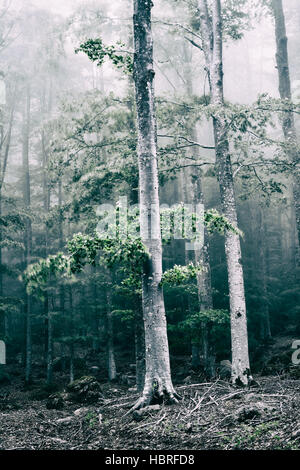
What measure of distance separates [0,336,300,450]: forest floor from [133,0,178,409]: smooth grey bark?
43 centimetres

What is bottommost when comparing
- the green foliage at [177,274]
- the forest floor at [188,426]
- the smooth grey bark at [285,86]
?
the forest floor at [188,426]

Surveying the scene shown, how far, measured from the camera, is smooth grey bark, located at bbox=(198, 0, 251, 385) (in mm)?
8164

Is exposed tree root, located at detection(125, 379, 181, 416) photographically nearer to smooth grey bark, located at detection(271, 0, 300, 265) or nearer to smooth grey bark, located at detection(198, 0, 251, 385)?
smooth grey bark, located at detection(198, 0, 251, 385)

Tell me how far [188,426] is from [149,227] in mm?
3002

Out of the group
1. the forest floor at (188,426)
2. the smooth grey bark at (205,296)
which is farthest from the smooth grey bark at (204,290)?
the forest floor at (188,426)

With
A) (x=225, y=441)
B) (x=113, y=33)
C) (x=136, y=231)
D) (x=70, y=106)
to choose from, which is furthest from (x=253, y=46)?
(x=225, y=441)

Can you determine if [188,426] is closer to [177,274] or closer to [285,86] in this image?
[177,274]

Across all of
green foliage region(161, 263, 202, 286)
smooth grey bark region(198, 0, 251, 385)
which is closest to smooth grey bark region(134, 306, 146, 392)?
smooth grey bark region(198, 0, 251, 385)

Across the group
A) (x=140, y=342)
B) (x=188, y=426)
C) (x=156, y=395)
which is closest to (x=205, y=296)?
(x=140, y=342)

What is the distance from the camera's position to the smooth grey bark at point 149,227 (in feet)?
19.2

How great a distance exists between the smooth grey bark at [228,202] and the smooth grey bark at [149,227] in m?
2.76

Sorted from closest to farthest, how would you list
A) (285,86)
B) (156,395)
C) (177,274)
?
(156,395) < (177,274) < (285,86)

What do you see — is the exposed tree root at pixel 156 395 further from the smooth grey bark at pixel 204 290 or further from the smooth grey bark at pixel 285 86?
the smooth grey bark at pixel 285 86

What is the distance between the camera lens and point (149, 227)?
20.2 ft
